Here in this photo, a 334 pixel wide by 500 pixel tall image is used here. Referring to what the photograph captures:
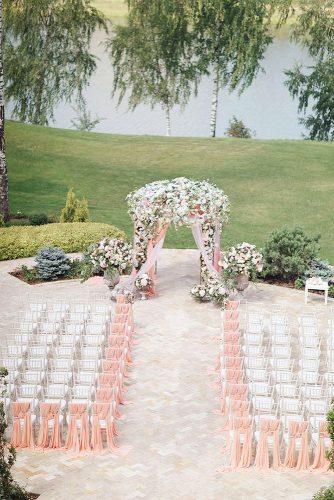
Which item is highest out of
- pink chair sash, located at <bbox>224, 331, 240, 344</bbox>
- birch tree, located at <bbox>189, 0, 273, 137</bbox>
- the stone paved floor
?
birch tree, located at <bbox>189, 0, 273, 137</bbox>

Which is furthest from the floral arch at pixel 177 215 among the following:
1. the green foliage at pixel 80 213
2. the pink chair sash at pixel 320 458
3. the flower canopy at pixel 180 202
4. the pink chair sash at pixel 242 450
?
the pink chair sash at pixel 320 458

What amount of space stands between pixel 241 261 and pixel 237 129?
37271mm

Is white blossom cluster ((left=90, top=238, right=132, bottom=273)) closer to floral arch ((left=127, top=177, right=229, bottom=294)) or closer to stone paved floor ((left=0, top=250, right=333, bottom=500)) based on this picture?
floral arch ((left=127, top=177, right=229, bottom=294))

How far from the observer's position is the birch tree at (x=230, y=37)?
51.8 metres

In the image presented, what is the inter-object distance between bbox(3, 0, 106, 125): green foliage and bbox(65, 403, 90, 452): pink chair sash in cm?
4209

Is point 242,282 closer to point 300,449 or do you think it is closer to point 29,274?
point 29,274

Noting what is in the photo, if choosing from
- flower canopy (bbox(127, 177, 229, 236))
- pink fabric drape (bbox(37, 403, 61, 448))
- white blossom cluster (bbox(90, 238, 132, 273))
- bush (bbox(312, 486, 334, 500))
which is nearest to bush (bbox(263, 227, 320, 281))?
flower canopy (bbox(127, 177, 229, 236))

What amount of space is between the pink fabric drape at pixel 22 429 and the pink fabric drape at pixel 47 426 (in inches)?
7.8

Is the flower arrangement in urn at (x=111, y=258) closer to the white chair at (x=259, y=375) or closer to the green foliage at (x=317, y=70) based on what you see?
the white chair at (x=259, y=375)

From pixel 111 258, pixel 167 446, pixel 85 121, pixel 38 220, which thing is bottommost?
pixel 167 446

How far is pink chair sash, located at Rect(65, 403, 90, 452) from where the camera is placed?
54.3 feet

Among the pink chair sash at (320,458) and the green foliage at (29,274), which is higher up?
the green foliage at (29,274)

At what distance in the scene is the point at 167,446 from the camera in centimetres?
1689

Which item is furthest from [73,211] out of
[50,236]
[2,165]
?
[2,165]
